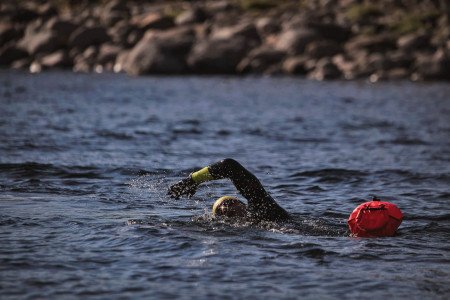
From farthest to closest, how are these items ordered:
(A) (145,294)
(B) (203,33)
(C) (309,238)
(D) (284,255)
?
(B) (203,33) → (C) (309,238) → (D) (284,255) → (A) (145,294)

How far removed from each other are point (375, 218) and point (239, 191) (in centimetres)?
193

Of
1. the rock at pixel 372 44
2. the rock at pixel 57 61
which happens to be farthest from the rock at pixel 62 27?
the rock at pixel 372 44

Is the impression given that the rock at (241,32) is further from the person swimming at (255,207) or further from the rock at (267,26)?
the person swimming at (255,207)

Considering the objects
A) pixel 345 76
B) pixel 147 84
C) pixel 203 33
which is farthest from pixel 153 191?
pixel 203 33

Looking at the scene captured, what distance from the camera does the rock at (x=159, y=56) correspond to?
151 ft

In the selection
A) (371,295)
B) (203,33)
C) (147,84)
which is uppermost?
(203,33)

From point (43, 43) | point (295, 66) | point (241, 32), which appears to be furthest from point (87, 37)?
point (295, 66)

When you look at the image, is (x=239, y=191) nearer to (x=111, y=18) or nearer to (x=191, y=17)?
(x=191, y=17)

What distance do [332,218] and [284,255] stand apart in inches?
105

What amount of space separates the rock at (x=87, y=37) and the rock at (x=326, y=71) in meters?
17.6

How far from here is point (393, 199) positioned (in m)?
12.9

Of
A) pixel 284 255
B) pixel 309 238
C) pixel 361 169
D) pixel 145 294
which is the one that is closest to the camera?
pixel 145 294

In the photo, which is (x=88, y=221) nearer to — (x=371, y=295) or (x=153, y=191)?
(x=153, y=191)

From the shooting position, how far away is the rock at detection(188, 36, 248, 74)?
153ft
